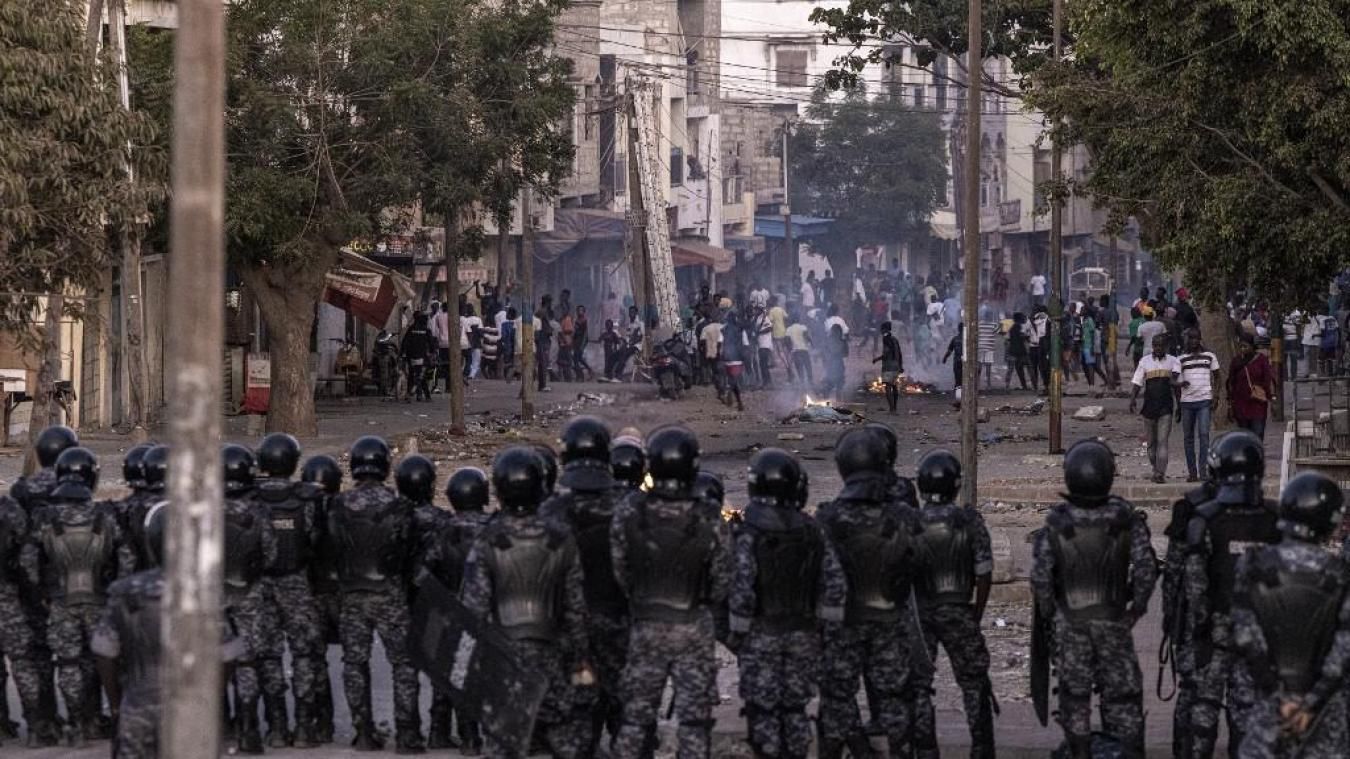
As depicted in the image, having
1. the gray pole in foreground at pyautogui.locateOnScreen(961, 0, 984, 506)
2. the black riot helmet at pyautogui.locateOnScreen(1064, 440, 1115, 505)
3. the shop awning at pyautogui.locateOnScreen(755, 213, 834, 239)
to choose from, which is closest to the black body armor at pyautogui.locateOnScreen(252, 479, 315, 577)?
the black riot helmet at pyautogui.locateOnScreen(1064, 440, 1115, 505)

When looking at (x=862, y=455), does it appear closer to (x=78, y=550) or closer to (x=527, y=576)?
(x=527, y=576)

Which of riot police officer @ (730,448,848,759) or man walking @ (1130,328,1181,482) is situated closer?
riot police officer @ (730,448,848,759)

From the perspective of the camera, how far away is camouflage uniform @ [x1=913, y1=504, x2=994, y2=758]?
33.6 feet

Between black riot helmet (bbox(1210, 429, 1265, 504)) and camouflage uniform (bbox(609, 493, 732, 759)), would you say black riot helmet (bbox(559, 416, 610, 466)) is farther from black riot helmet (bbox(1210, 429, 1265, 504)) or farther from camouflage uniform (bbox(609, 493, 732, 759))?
black riot helmet (bbox(1210, 429, 1265, 504))

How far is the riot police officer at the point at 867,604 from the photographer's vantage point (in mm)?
9953

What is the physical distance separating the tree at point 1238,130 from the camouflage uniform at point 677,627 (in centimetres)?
990

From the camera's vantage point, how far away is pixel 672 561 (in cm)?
927

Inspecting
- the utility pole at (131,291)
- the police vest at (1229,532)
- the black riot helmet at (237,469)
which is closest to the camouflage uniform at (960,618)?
the police vest at (1229,532)

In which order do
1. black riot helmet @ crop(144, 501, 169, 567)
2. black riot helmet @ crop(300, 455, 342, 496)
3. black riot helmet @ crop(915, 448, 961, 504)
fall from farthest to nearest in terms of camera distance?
black riot helmet @ crop(300, 455, 342, 496) → black riot helmet @ crop(915, 448, 961, 504) → black riot helmet @ crop(144, 501, 169, 567)

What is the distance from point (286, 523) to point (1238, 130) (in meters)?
11.0

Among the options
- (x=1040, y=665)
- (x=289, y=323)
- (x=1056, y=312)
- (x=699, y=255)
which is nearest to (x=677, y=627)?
(x=1040, y=665)

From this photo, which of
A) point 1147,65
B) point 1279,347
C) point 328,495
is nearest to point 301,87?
point 1147,65

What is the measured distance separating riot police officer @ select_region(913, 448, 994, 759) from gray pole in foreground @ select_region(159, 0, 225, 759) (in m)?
4.85

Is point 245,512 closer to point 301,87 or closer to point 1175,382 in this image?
point 1175,382
